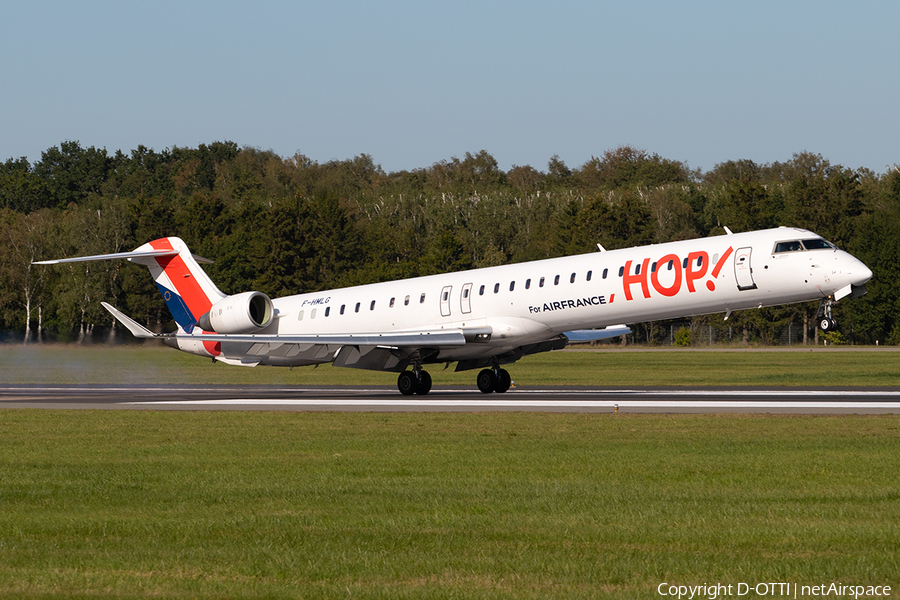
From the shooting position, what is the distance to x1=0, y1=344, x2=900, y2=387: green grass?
41375mm

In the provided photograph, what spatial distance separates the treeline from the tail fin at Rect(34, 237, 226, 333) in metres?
41.4

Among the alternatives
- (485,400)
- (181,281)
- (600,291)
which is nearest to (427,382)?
(485,400)

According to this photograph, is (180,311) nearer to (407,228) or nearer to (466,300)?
(466,300)

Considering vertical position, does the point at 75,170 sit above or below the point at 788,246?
above

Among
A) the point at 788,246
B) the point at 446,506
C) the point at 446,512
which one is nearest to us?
the point at 446,512

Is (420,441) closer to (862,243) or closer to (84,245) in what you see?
(862,243)

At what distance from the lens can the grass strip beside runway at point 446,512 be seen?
8.40 m

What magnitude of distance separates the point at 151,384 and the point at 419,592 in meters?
36.8

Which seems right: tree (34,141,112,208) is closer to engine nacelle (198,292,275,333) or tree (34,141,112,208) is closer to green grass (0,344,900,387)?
green grass (0,344,900,387)

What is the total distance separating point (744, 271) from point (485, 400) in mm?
7941

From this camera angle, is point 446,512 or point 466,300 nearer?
point 446,512

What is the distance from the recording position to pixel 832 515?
10820mm

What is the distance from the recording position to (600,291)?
2959 cm

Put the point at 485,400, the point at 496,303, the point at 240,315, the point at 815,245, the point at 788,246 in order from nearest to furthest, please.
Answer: the point at 815,245
the point at 788,246
the point at 485,400
the point at 496,303
the point at 240,315
